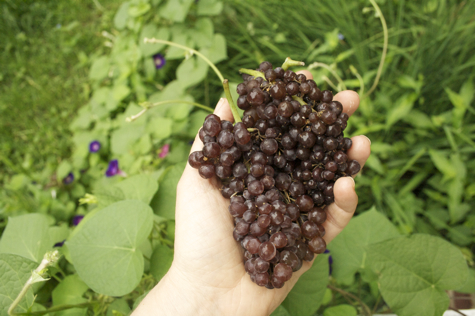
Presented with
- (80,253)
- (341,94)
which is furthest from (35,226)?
(341,94)

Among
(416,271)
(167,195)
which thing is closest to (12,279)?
(167,195)

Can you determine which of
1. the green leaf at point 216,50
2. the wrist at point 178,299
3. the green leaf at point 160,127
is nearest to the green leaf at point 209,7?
the green leaf at point 216,50

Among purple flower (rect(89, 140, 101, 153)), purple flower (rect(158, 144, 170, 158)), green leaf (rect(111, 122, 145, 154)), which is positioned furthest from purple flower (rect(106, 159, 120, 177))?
purple flower (rect(158, 144, 170, 158))

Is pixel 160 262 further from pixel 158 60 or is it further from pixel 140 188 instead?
pixel 158 60

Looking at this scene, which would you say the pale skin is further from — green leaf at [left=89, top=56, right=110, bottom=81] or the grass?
the grass

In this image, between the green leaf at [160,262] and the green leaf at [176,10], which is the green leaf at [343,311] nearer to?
the green leaf at [160,262]
